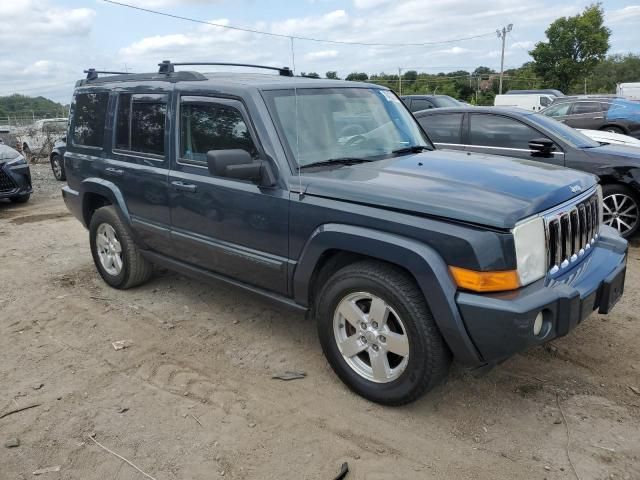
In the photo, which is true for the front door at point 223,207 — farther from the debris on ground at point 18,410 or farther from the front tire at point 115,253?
the debris on ground at point 18,410

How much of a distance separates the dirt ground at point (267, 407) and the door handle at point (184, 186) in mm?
1144

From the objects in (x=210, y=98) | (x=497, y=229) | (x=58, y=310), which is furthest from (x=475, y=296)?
(x=58, y=310)

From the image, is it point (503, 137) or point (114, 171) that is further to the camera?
point (503, 137)

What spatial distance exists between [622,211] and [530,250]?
430 cm

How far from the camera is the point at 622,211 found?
6293 millimetres

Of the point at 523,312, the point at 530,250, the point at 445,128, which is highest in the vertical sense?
the point at 445,128

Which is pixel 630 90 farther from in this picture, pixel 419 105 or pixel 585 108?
pixel 419 105

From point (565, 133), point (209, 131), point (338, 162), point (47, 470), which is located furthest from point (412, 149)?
point (565, 133)

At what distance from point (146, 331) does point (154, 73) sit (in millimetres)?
2174

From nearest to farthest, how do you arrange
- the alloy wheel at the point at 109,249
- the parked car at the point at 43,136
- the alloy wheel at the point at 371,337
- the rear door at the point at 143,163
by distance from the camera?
1. the alloy wheel at the point at 371,337
2. the rear door at the point at 143,163
3. the alloy wheel at the point at 109,249
4. the parked car at the point at 43,136

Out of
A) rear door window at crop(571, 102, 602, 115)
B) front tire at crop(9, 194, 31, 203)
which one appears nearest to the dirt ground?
front tire at crop(9, 194, 31, 203)

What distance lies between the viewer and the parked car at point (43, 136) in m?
16.4

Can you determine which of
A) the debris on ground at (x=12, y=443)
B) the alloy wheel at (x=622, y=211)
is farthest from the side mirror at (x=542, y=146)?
the debris on ground at (x=12, y=443)

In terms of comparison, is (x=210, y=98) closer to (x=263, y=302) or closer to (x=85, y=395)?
(x=263, y=302)
